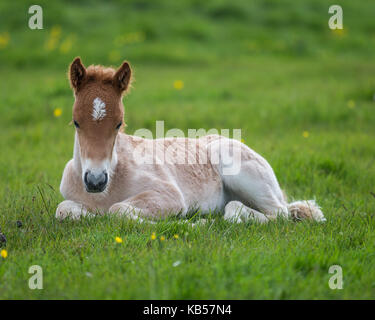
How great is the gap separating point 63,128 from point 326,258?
706 cm

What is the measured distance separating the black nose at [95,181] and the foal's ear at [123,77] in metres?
0.97

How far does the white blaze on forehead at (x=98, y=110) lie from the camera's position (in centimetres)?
415

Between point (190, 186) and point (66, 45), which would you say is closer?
point (190, 186)

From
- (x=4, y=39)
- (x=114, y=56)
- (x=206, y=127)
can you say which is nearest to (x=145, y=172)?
(x=206, y=127)

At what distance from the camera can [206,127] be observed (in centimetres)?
954

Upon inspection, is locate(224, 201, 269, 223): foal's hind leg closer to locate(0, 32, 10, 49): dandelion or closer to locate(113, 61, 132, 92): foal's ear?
locate(113, 61, 132, 92): foal's ear

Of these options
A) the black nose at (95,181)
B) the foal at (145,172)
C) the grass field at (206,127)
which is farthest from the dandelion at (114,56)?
the black nose at (95,181)

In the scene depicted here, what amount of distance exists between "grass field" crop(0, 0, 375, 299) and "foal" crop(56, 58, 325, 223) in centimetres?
38

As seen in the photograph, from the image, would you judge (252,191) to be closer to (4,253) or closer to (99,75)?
(99,75)

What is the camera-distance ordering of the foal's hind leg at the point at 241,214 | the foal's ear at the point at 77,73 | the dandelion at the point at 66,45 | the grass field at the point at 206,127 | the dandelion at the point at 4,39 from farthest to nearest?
the dandelion at the point at 4,39 → the dandelion at the point at 66,45 → the foal's hind leg at the point at 241,214 → the foal's ear at the point at 77,73 → the grass field at the point at 206,127

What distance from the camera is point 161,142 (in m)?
5.66

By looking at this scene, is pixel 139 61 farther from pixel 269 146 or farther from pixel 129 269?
pixel 129 269

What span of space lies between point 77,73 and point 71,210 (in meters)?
1.38

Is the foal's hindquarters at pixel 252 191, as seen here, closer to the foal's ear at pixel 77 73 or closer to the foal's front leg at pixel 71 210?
the foal's front leg at pixel 71 210
